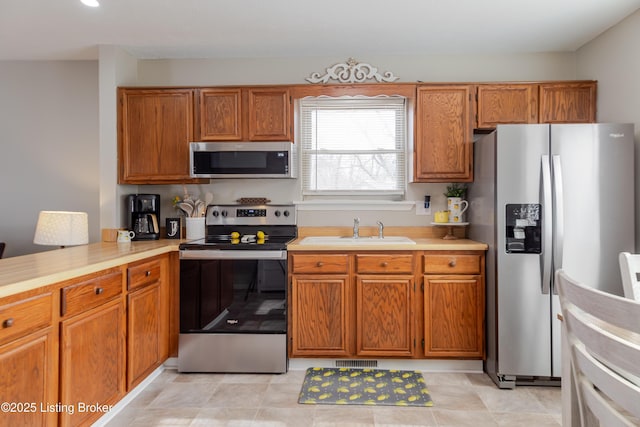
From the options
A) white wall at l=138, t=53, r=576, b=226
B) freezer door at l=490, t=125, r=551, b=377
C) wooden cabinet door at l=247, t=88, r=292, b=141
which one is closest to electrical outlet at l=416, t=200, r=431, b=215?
white wall at l=138, t=53, r=576, b=226

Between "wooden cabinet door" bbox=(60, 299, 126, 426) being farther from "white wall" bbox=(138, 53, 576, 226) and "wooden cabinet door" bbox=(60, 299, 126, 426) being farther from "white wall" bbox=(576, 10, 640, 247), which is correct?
"white wall" bbox=(576, 10, 640, 247)

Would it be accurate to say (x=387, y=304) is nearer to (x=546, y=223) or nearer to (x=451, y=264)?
(x=451, y=264)

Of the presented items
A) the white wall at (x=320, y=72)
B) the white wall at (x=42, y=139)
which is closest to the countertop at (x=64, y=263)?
the white wall at (x=320, y=72)

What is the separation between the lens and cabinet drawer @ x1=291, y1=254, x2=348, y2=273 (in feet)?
9.56

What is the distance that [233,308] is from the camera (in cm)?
292

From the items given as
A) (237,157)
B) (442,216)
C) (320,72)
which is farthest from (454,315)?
(320,72)

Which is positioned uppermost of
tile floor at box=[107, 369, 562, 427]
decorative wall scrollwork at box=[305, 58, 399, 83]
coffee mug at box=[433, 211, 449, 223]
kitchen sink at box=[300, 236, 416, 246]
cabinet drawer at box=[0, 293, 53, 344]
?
decorative wall scrollwork at box=[305, 58, 399, 83]

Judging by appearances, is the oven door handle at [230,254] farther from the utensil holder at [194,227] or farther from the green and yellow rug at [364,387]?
the green and yellow rug at [364,387]

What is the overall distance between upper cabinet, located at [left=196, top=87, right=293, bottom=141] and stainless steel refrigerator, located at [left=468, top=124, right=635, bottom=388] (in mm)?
1566

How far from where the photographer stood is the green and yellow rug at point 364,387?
2494 millimetres

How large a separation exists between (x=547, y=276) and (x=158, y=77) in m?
3.39

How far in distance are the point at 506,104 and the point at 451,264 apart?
1.31 meters

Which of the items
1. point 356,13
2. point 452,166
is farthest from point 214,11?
point 452,166

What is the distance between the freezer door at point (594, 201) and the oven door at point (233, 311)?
1853mm
